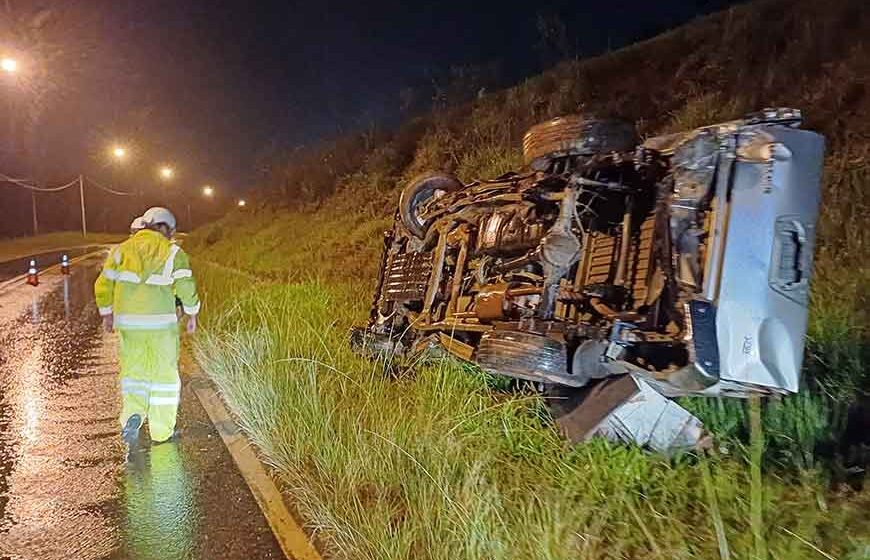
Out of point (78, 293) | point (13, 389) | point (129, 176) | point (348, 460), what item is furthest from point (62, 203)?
point (348, 460)

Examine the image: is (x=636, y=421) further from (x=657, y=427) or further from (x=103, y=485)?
(x=103, y=485)

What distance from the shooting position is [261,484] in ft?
14.4

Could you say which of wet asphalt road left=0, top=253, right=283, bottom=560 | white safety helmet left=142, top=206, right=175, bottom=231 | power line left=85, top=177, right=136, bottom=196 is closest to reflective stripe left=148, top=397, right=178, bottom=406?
wet asphalt road left=0, top=253, right=283, bottom=560

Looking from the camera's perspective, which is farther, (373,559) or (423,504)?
(423,504)

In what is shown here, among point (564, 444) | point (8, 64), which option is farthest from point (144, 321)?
point (8, 64)

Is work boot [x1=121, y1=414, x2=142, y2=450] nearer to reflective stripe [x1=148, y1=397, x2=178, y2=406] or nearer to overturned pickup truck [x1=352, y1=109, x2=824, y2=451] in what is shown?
reflective stripe [x1=148, y1=397, x2=178, y2=406]

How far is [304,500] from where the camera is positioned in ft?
12.8

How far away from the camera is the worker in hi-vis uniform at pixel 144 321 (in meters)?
5.10

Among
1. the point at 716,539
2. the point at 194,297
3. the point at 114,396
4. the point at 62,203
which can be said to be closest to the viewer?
the point at 716,539

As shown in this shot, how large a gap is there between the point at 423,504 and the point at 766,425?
2.14m

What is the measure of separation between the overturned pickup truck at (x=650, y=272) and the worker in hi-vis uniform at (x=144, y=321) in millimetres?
2077

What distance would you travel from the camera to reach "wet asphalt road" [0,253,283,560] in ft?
12.0

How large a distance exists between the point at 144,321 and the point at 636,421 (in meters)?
3.45

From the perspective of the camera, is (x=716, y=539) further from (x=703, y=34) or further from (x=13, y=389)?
(x=703, y=34)
